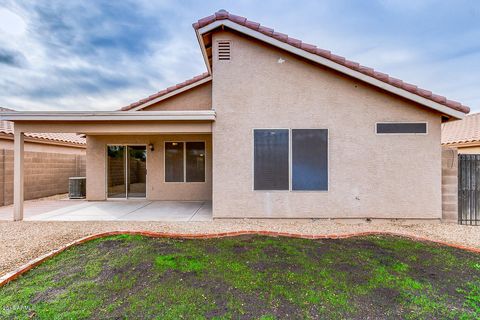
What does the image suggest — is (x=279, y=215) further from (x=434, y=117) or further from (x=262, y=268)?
(x=434, y=117)

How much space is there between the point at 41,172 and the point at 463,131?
23.8 metres

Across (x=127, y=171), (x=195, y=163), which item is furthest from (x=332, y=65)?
(x=127, y=171)

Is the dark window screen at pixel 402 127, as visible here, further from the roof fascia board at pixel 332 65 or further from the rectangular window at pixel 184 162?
the rectangular window at pixel 184 162

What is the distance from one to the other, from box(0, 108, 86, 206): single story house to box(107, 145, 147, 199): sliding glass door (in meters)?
3.79

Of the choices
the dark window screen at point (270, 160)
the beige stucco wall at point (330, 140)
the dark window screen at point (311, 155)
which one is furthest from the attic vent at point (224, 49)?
the dark window screen at point (311, 155)

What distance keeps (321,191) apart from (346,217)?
1104mm

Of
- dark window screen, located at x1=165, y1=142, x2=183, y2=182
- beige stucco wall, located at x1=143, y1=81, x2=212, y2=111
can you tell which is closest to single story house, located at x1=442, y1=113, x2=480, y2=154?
beige stucco wall, located at x1=143, y1=81, x2=212, y2=111

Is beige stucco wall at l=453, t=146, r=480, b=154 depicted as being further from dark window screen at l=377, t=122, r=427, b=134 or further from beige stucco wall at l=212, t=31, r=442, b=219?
dark window screen at l=377, t=122, r=427, b=134

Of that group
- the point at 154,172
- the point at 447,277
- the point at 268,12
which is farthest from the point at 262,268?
the point at 268,12

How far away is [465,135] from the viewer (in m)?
13.8

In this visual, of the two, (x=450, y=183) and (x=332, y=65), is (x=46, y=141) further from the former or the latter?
(x=450, y=183)

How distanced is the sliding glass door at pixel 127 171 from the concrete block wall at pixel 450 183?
11.3 meters

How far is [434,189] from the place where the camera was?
7.23m

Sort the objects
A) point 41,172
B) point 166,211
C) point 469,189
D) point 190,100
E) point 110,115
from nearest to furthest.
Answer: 1. point 110,115
2. point 469,189
3. point 166,211
4. point 190,100
5. point 41,172
